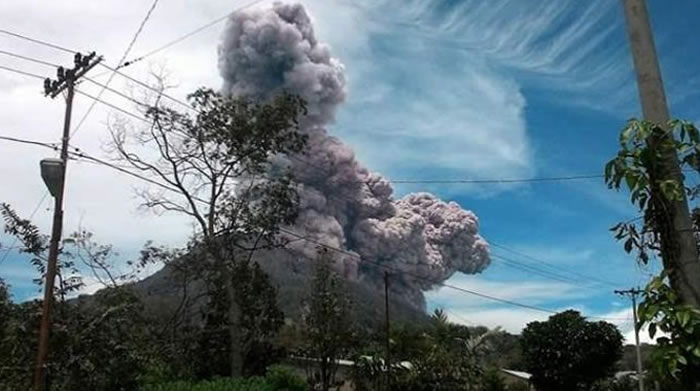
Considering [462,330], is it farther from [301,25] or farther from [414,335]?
[301,25]

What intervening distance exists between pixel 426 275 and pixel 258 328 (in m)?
76.0

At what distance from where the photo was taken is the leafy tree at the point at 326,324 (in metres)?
27.2

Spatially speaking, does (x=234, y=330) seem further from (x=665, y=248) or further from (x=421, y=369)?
(x=665, y=248)

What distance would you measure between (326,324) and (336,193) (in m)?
63.3

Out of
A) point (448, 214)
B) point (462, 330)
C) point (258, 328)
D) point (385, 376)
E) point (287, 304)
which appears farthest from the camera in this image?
point (448, 214)

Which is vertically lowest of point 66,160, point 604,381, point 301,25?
point 604,381

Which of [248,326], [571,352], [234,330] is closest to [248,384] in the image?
[234,330]

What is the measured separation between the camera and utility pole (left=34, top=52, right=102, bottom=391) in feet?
33.1

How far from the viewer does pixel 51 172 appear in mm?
9328

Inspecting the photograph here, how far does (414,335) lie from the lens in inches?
1307

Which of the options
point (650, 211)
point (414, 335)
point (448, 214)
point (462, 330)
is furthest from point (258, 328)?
point (448, 214)

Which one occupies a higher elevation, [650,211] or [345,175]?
[345,175]

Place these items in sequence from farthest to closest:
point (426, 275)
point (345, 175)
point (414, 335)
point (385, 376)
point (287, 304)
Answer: point (426, 275)
point (345, 175)
point (287, 304)
point (414, 335)
point (385, 376)

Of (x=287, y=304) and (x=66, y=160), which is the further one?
(x=287, y=304)
